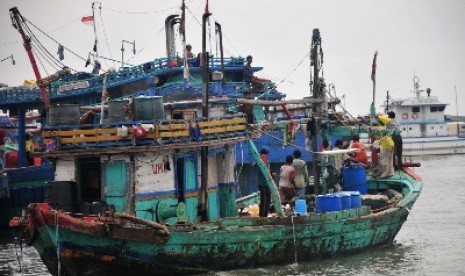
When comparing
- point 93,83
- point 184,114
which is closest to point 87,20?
point 93,83

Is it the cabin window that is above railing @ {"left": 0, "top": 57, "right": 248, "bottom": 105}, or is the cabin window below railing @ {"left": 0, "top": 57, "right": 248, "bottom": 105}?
below

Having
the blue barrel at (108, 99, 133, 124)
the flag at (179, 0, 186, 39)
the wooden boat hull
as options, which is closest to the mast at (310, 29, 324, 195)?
the blue barrel at (108, 99, 133, 124)

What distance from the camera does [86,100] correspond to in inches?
1433

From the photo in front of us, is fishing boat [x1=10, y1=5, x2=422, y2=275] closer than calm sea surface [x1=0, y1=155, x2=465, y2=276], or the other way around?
fishing boat [x1=10, y1=5, x2=422, y2=275]

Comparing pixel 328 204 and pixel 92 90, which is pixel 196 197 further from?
pixel 92 90

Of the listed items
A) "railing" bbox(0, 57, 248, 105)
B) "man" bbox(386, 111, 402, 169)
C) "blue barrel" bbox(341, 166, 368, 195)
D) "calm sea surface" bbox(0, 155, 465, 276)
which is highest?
"railing" bbox(0, 57, 248, 105)

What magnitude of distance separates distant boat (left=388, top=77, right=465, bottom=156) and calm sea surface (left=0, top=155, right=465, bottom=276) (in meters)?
33.9

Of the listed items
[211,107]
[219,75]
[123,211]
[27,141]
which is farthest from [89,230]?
[27,141]

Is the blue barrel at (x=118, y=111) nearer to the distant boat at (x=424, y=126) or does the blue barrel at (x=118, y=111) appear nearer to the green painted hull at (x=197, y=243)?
the green painted hull at (x=197, y=243)

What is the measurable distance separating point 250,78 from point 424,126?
112 ft

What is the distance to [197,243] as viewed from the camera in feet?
52.0

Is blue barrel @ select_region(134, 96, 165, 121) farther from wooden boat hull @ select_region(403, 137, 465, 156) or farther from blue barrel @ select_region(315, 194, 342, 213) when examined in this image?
wooden boat hull @ select_region(403, 137, 465, 156)

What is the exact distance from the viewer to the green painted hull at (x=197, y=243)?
49.7 ft

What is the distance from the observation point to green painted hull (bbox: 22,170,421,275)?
15.2 metres
